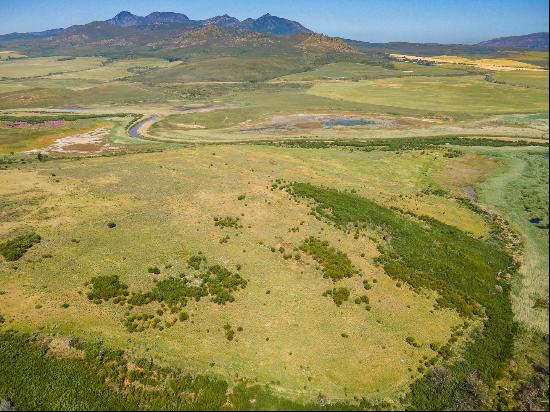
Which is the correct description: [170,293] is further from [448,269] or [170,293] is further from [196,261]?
[448,269]

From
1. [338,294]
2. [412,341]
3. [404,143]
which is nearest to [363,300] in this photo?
[338,294]

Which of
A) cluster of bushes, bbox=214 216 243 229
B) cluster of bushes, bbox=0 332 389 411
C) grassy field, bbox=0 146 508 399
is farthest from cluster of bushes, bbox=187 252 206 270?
cluster of bushes, bbox=0 332 389 411

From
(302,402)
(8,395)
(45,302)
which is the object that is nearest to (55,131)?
(45,302)

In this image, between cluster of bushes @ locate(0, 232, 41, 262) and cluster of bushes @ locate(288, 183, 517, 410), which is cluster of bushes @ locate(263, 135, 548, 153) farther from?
cluster of bushes @ locate(0, 232, 41, 262)

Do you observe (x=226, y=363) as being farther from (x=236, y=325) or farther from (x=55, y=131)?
(x=55, y=131)

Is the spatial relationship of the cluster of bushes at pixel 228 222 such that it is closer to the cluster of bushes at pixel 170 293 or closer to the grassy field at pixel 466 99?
the cluster of bushes at pixel 170 293

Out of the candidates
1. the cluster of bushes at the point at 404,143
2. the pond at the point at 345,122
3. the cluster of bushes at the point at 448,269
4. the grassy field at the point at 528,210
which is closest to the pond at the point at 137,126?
the cluster of bushes at the point at 404,143
